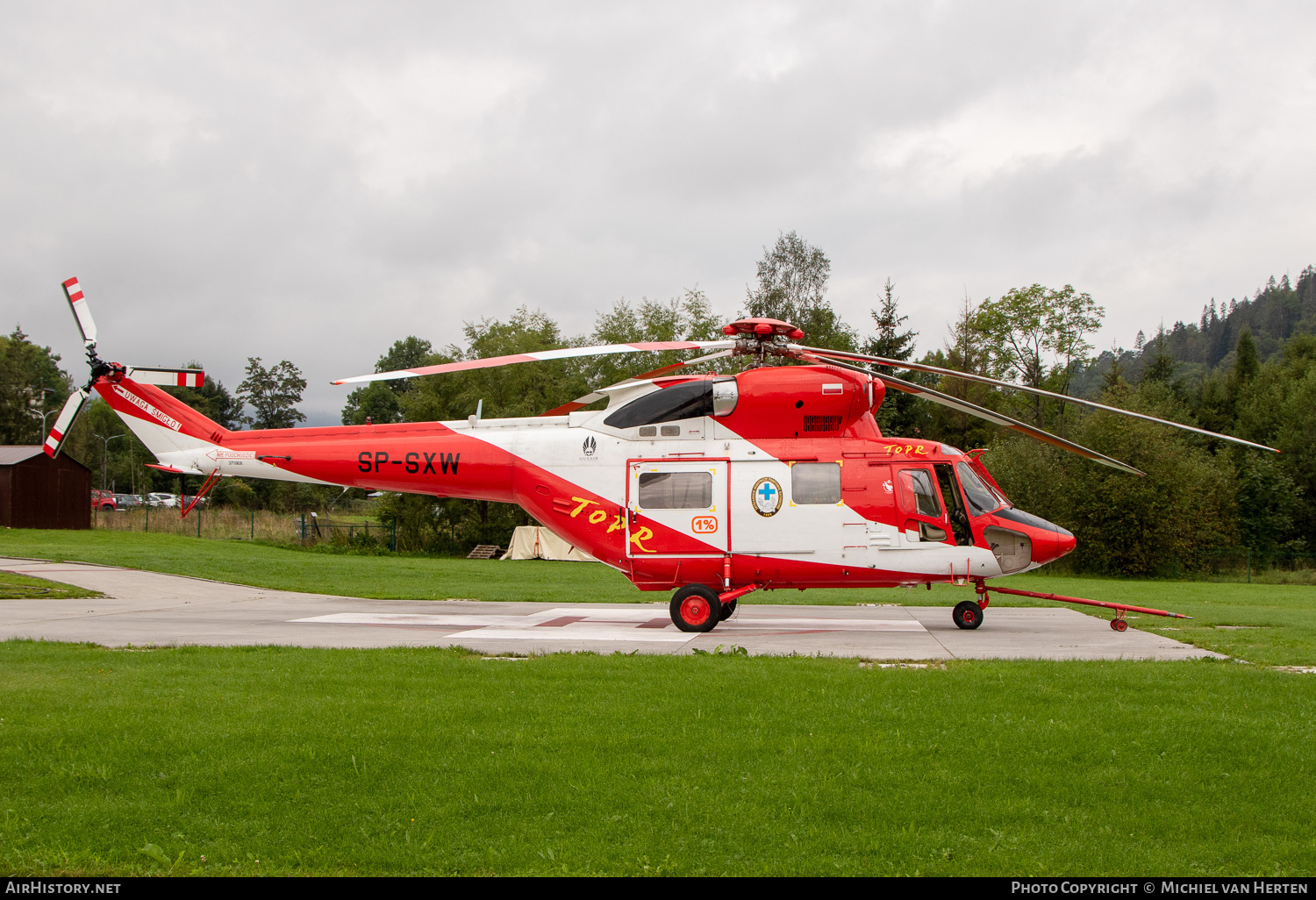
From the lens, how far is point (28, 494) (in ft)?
132

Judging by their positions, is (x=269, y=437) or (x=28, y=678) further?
(x=269, y=437)

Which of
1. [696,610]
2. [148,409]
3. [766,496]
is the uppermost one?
[148,409]

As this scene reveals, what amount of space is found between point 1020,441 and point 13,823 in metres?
46.2

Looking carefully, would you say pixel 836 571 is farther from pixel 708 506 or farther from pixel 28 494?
pixel 28 494

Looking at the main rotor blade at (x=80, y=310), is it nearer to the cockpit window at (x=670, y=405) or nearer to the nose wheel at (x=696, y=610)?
the cockpit window at (x=670, y=405)

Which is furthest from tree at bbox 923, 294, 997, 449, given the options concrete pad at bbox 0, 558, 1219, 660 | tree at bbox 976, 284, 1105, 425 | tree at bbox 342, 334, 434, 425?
tree at bbox 342, 334, 434, 425

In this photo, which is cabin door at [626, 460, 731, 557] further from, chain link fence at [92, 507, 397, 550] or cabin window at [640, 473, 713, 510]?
chain link fence at [92, 507, 397, 550]

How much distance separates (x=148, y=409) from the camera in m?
15.9

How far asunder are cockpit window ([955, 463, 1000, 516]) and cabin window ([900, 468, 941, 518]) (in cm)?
51

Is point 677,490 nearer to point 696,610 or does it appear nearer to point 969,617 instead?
point 696,610

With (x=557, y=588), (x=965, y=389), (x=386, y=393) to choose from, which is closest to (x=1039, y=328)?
(x=965, y=389)

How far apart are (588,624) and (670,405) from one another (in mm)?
3848

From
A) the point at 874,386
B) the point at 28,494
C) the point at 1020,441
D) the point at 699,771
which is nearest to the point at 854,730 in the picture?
the point at 699,771

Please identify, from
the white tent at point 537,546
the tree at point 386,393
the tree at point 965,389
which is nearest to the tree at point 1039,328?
the tree at point 965,389
